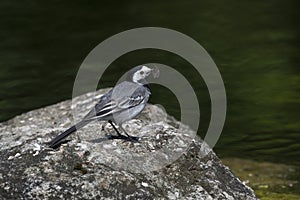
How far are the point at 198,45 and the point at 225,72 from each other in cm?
240

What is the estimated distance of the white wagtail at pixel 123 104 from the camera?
6.56 meters

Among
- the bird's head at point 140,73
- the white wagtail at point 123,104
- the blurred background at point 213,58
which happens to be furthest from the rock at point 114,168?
the blurred background at point 213,58

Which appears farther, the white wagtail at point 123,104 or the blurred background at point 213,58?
the blurred background at point 213,58

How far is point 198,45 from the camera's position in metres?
16.5

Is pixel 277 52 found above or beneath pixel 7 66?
above

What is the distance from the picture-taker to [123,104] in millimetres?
6637

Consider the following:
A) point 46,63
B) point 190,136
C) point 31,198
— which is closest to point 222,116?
point 46,63

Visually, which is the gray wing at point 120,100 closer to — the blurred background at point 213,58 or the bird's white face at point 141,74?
the bird's white face at point 141,74

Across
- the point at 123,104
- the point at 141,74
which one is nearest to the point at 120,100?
the point at 123,104

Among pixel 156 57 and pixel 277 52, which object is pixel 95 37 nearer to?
pixel 156 57

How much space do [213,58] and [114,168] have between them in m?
8.92

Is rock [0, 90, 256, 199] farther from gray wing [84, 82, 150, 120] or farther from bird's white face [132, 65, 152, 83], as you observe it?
bird's white face [132, 65, 152, 83]

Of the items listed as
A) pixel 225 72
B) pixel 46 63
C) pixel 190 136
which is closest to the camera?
pixel 190 136

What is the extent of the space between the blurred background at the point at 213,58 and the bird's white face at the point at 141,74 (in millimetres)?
3170
